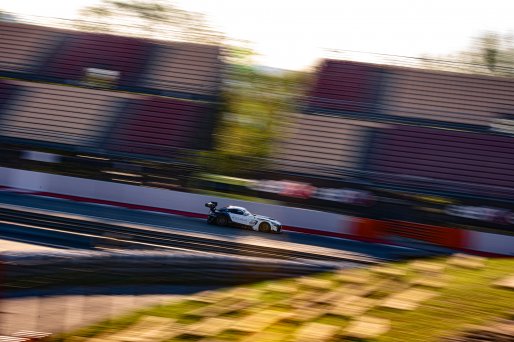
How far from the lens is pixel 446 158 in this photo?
24.6 metres

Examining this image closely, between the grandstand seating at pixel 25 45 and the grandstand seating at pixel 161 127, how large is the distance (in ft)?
17.1

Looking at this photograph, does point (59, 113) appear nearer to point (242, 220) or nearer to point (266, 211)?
point (266, 211)

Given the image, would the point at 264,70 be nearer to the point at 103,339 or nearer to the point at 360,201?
the point at 360,201

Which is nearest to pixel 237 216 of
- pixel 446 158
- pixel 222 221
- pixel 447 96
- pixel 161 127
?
pixel 222 221

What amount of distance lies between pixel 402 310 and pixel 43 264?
9.23 ft

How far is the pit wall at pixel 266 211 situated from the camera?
21.2 metres

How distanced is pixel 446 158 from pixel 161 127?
1019cm

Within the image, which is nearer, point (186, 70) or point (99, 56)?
point (186, 70)

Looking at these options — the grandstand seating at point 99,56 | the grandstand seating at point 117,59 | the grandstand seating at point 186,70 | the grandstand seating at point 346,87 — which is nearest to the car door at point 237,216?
the grandstand seating at point 346,87

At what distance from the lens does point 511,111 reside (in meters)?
26.6

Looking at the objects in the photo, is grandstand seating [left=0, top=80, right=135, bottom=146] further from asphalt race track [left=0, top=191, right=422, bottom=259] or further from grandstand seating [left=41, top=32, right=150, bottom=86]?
asphalt race track [left=0, top=191, right=422, bottom=259]

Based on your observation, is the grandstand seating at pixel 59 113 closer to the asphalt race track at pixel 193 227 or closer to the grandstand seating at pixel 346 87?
the asphalt race track at pixel 193 227

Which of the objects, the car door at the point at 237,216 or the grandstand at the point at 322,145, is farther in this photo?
the grandstand at the point at 322,145

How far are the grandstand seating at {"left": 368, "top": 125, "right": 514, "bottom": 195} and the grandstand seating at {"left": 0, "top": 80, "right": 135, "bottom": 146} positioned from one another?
32.8 ft
